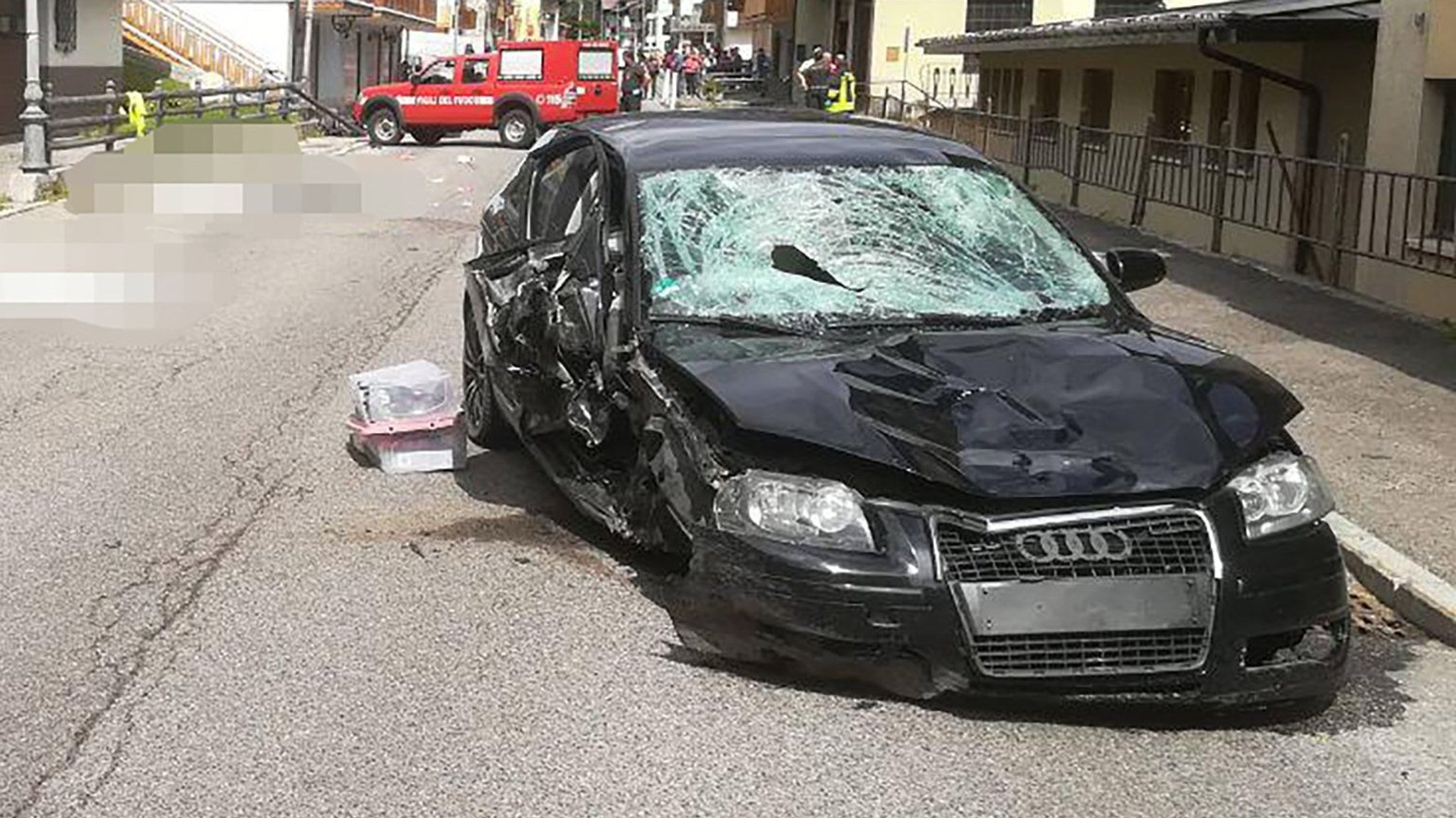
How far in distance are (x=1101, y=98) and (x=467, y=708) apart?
22405 millimetres

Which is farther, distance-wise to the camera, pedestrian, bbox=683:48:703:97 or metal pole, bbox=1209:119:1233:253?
pedestrian, bbox=683:48:703:97

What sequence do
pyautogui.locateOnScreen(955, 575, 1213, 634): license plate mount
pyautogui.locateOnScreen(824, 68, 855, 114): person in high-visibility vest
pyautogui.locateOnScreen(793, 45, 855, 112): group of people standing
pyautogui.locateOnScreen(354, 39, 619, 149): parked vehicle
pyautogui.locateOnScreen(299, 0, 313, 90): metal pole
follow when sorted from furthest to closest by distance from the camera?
pyautogui.locateOnScreen(299, 0, 313, 90): metal pole, pyautogui.locateOnScreen(793, 45, 855, 112): group of people standing, pyautogui.locateOnScreen(824, 68, 855, 114): person in high-visibility vest, pyautogui.locateOnScreen(354, 39, 619, 149): parked vehicle, pyautogui.locateOnScreen(955, 575, 1213, 634): license plate mount

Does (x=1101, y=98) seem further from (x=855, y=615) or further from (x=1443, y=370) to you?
(x=855, y=615)

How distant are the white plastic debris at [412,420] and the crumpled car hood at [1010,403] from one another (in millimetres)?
2175

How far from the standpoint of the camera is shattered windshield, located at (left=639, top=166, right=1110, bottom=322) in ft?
21.7

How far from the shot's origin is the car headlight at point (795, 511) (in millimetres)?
5254

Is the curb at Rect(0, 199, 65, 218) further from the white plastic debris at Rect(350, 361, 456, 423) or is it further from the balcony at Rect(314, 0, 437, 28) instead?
the balcony at Rect(314, 0, 437, 28)

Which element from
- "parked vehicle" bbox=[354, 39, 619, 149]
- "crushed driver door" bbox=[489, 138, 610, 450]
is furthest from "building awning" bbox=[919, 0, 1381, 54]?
"parked vehicle" bbox=[354, 39, 619, 149]

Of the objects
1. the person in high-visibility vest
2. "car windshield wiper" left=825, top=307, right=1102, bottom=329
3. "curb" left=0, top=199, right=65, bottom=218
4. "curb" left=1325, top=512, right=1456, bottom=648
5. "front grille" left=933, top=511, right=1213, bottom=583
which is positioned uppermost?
the person in high-visibility vest

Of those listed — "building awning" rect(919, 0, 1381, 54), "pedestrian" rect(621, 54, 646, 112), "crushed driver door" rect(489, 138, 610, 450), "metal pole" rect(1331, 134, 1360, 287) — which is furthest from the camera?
"pedestrian" rect(621, 54, 646, 112)

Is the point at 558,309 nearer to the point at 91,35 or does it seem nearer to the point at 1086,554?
the point at 1086,554

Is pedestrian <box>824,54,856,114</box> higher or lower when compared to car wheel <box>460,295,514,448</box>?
higher

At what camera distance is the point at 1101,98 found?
26.3 metres

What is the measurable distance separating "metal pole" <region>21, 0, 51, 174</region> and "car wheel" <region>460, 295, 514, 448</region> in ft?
48.1
